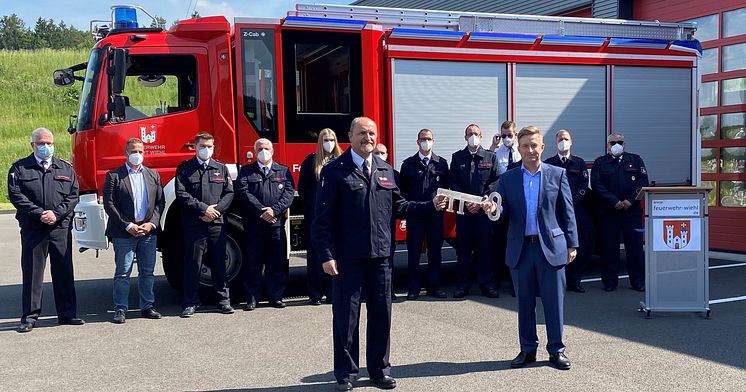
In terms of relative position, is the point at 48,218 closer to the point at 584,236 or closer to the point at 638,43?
the point at 584,236

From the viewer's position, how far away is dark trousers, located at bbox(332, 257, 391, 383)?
15.0ft

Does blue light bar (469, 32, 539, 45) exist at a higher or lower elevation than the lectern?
higher

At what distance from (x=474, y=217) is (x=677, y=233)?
2167 mm

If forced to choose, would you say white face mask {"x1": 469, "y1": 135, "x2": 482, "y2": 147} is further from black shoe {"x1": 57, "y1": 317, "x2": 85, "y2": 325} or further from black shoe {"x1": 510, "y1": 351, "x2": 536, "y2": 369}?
black shoe {"x1": 57, "y1": 317, "x2": 85, "y2": 325}

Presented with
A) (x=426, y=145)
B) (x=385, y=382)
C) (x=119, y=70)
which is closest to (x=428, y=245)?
(x=426, y=145)

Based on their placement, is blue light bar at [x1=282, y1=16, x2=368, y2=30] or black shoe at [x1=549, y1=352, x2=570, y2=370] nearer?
black shoe at [x1=549, y1=352, x2=570, y2=370]

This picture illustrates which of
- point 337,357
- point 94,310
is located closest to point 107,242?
point 94,310

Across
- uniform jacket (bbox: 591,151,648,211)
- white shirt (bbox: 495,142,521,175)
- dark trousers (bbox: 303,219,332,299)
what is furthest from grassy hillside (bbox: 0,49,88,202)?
uniform jacket (bbox: 591,151,648,211)

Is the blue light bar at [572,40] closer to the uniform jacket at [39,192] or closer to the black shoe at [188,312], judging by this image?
the black shoe at [188,312]

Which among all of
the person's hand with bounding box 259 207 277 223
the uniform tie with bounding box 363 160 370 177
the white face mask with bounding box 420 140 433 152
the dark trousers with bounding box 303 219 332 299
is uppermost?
the white face mask with bounding box 420 140 433 152

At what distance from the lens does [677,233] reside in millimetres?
6695

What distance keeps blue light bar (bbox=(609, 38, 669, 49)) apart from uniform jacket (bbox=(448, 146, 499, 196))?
2.70 m

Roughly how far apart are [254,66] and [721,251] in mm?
8384

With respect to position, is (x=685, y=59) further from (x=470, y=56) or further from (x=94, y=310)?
(x=94, y=310)
